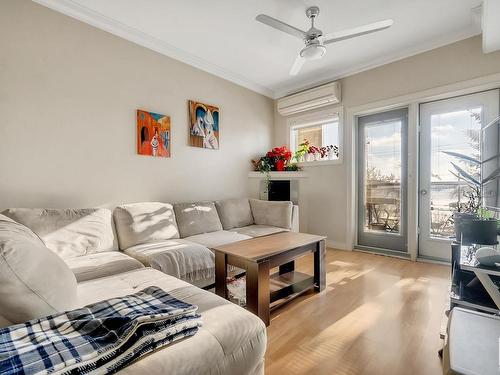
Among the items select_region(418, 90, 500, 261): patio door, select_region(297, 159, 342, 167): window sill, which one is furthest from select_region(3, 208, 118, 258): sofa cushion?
select_region(418, 90, 500, 261): patio door

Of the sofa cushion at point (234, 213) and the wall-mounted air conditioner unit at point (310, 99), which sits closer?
the sofa cushion at point (234, 213)

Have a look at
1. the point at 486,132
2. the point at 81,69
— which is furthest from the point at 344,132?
the point at 81,69

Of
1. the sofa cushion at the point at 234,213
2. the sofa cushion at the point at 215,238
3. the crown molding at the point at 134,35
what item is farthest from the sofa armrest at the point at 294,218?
the crown molding at the point at 134,35

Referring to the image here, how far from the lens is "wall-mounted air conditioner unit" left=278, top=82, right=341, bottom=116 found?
3.71 m

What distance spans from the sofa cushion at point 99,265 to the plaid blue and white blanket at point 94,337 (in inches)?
30.9

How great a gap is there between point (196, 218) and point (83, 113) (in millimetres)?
1562

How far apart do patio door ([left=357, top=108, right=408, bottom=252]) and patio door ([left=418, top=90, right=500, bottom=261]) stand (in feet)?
0.72

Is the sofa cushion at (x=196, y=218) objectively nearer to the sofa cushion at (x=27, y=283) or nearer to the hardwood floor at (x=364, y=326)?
the hardwood floor at (x=364, y=326)

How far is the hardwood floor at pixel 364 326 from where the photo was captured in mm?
1423

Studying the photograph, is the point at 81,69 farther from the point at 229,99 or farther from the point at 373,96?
the point at 373,96

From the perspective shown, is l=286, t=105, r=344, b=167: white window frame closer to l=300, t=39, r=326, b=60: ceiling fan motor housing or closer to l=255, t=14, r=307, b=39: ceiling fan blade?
l=300, t=39, r=326, b=60: ceiling fan motor housing

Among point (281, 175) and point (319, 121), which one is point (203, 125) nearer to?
point (281, 175)

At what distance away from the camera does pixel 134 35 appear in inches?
110

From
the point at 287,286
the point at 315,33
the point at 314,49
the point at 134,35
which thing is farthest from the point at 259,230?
the point at 134,35
